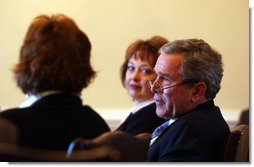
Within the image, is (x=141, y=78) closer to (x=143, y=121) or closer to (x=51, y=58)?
(x=143, y=121)

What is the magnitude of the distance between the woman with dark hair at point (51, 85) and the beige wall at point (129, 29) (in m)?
0.07

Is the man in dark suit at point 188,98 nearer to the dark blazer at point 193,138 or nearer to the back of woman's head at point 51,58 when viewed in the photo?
the dark blazer at point 193,138

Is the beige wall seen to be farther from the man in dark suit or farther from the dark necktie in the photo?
the dark necktie

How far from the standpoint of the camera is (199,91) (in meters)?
1.90

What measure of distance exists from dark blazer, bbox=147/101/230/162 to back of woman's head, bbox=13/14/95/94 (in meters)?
0.41

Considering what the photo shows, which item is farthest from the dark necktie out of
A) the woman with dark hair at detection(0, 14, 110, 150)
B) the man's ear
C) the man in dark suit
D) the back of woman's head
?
the back of woman's head

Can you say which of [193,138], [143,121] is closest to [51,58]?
[143,121]

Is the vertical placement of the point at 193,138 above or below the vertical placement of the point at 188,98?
below

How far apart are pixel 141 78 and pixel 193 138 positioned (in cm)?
39

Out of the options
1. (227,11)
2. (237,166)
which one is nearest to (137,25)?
(227,11)

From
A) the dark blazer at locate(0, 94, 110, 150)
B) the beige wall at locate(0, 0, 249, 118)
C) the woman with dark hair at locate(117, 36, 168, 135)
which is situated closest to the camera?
the dark blazer at locate(0, 94, 110, 150)

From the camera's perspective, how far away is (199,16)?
6.39 ft

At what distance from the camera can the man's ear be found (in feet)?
6.21

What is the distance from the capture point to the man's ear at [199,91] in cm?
189
